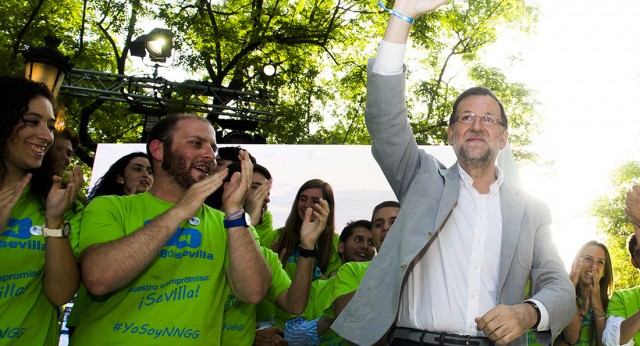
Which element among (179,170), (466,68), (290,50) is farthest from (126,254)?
(466,68)

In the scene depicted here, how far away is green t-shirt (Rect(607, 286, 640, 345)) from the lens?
538cm

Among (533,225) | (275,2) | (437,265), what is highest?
(275,2)

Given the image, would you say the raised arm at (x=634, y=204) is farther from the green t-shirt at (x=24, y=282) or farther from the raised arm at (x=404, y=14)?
the green t-shirt at (x=24, y=282)

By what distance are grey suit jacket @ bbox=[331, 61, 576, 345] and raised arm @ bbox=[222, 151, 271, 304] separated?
0.47 meters

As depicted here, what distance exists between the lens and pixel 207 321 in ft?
10.3

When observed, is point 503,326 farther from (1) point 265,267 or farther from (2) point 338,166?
(2) point 338,166

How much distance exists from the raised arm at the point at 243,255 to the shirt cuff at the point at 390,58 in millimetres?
776

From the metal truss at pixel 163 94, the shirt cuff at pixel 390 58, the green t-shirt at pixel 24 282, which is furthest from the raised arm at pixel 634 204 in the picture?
the metal truss at pixel 163 94

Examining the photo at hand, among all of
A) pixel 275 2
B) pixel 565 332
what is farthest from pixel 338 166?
pixel 275 2

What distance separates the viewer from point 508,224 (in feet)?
10.1

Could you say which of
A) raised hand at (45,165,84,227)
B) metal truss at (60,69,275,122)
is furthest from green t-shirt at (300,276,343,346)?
metal truss at (60,69,275,122)

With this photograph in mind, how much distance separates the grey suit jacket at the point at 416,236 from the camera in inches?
114

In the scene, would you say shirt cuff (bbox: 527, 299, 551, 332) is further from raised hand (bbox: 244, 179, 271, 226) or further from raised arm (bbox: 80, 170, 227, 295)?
Result: raised hand (bbox: 244, 179, 271, 226)

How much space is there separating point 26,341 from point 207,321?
76cm
